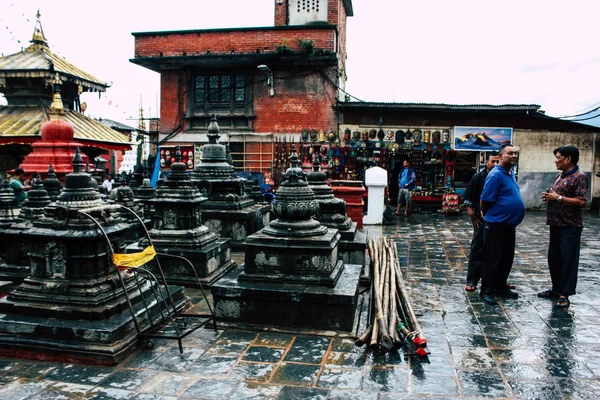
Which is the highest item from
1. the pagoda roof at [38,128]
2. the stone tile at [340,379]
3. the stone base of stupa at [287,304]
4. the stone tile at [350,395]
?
the pagoda roof at [38,128]

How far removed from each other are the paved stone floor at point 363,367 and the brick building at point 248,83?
43.2ft

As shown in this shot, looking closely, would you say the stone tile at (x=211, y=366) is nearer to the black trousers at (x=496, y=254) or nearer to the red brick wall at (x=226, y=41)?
the black trousers at (x=496, y=254)

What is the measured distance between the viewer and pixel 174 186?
7012 mm

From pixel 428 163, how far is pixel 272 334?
1416cm

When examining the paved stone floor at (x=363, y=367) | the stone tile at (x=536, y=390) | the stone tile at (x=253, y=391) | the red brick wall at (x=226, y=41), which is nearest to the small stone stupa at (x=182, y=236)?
Result: the paved stone floor at (x=363, y=367)

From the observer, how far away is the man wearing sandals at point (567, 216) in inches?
224

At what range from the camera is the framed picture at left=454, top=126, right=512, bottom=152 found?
16.9 meters

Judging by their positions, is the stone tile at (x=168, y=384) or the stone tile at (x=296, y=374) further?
the stone tile at (x=296, y=374)

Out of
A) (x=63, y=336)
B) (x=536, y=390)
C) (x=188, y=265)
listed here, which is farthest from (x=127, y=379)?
(x=536, y=390)

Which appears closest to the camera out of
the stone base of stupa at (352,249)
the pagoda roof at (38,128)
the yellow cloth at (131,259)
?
the yellow cloth at (131,259)

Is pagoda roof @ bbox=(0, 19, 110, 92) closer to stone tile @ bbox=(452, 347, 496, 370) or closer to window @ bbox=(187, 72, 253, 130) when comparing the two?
window @ bbox=(187, 72, 253, 130)

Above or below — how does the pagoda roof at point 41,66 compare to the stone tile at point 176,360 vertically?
above

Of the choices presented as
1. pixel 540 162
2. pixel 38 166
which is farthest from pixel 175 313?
pixel 540 162

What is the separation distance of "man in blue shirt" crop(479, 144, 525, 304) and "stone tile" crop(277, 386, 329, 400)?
10.6 ft
